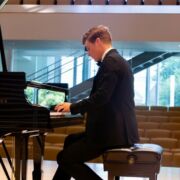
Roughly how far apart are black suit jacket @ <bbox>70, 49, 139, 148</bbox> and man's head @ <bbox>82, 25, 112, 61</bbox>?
7cm

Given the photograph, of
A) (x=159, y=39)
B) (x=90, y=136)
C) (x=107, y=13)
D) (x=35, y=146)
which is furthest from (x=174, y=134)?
(x=90, y=136)

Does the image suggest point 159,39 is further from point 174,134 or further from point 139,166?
point 139,166

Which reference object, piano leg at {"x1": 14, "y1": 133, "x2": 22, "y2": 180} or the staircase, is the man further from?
the staircase

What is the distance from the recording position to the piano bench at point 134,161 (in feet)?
9.12

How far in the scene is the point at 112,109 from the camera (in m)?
2.80

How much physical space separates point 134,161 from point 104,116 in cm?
33

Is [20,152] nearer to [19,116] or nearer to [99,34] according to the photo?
[19,116]

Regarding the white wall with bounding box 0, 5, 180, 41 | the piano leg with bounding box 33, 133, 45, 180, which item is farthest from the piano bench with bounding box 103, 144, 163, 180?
the white wall with bounding box 0, 5, 180, 41

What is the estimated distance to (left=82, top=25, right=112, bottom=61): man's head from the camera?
2846mm

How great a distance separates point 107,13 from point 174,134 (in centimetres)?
332

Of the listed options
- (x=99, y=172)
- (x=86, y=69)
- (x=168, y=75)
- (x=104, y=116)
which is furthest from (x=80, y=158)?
(x=168, y=75)

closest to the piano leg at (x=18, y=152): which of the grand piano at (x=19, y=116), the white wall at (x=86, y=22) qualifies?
the grand piano at (x=19, y=116)

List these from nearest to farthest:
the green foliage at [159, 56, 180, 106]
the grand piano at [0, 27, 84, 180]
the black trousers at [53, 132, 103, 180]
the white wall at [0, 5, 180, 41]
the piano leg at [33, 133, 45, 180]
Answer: the grand piano at [0, 27, 84, 180]
the black trousers at [53, 132, 103, 180]
the piano leg at [33, 133, 45, 180]
the white wall at [0, 5, 180, 41]
the green foliage at [159, 56, 180, 106]

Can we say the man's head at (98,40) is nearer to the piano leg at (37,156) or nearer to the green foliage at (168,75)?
the piano leg at (37,156)
